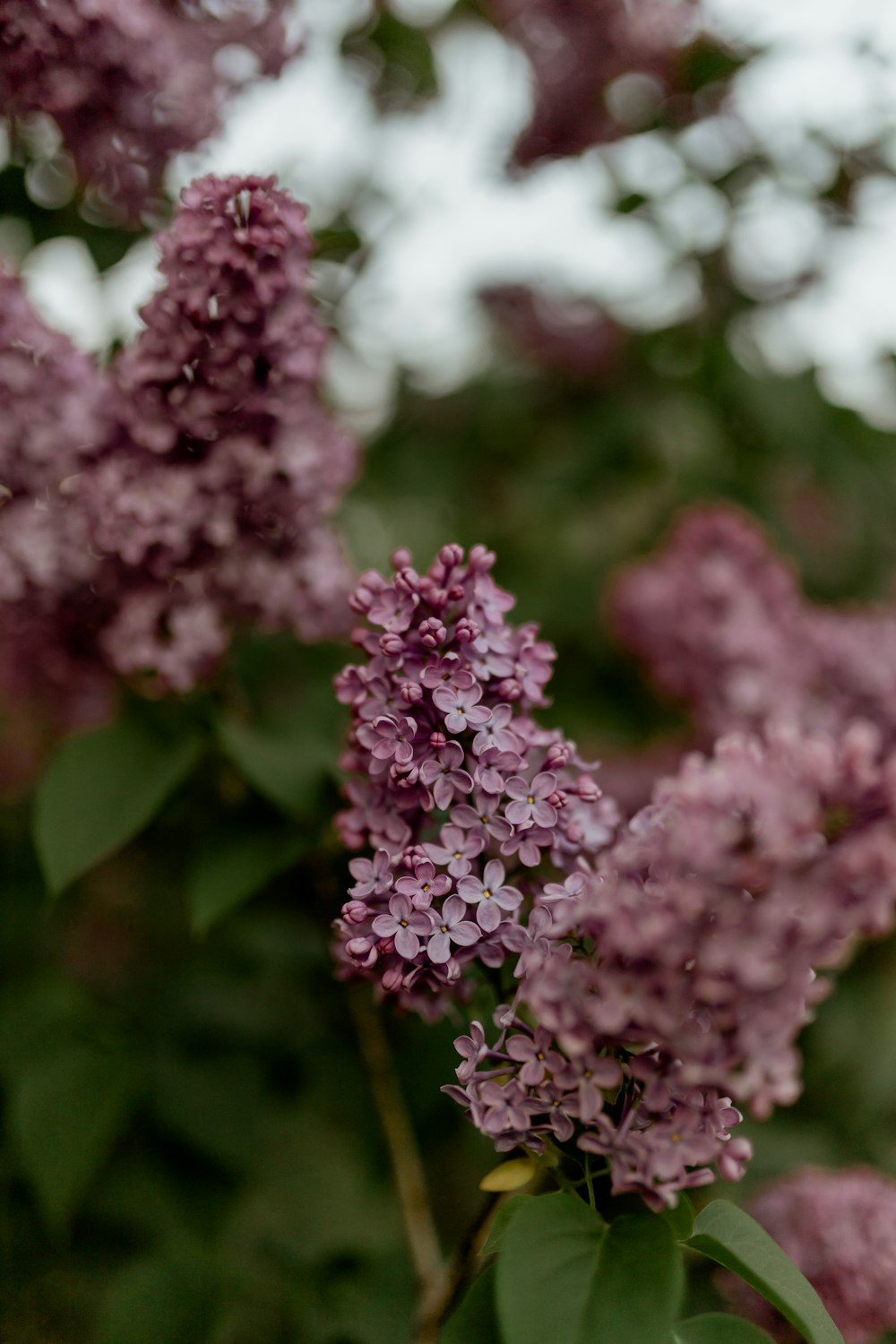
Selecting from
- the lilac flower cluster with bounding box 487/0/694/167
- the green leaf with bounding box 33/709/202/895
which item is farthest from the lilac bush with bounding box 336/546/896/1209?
the lilac flower cluster with bounding box 487/0/694/167

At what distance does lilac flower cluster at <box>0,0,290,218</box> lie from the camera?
150 cm

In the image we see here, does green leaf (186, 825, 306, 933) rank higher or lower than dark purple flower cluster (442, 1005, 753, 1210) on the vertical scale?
lower

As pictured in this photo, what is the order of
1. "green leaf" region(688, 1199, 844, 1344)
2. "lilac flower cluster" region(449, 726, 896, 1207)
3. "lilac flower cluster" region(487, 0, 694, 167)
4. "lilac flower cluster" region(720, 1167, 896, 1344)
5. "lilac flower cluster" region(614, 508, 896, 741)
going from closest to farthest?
"lilac flower cluster" region(449, 726, 896, 1207) → "green leaf" region(688, 1199, 844, 1344) → "lilac flower cluster" region(720, 1167, 896, 1344) → "lilac flower cluster" region(614, 508, 896, 741) → "lilac flower cluster" region(487, 0, 694, 167)

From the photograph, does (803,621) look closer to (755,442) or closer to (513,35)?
(755,442)

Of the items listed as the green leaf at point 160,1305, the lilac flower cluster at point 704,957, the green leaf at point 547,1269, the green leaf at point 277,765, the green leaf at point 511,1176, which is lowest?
the green leaf at point 160,1305

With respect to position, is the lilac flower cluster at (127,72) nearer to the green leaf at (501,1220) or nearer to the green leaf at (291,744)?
the green leaf at (291,744)

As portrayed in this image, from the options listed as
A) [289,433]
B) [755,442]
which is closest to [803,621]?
[755,442]

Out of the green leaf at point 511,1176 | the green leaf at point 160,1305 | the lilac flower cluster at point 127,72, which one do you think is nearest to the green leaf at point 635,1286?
the green leaf at point 511,1176

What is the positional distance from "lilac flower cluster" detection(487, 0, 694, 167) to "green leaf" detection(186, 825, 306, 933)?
6.06ft

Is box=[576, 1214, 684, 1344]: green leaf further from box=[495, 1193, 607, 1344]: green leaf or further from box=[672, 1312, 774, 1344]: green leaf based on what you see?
box=[672, 1312, 774, 1344]: green leaf

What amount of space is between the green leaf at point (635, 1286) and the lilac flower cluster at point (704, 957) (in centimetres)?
5

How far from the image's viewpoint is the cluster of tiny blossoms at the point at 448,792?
3.47 ft

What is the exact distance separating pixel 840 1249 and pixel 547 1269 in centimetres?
60

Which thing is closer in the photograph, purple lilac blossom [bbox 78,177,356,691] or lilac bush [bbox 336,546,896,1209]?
lilac bush [bbox 336,546,896,1209]
